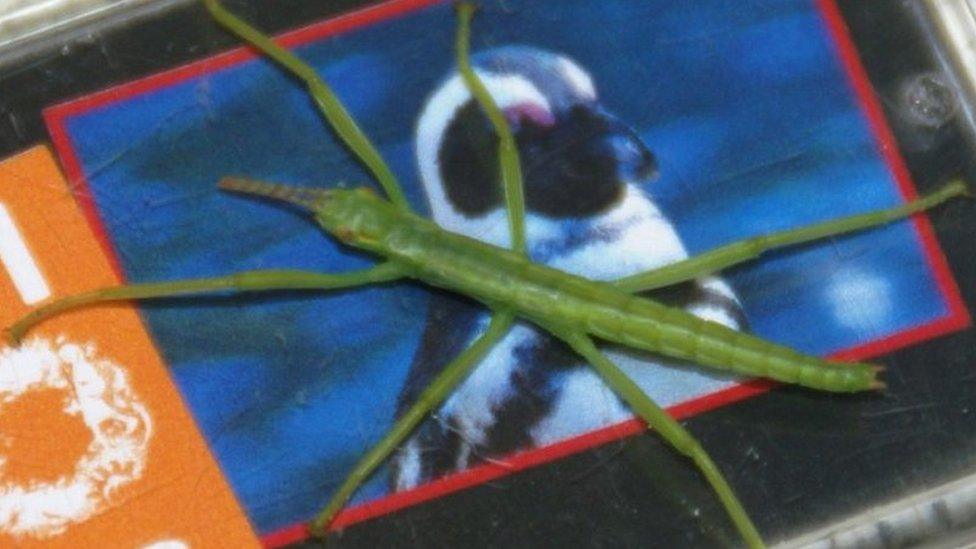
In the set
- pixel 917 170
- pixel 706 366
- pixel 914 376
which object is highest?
pixel 917 170

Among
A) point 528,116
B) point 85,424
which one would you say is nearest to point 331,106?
point 528,116

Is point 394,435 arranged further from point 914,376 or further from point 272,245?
point 914,376

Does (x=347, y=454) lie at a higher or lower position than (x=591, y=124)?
lower

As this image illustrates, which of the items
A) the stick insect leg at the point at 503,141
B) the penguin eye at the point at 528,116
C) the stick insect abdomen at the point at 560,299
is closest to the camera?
the stick insect abdomen at the point at 560,299

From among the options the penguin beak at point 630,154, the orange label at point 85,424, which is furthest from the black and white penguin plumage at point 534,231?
the orange label at point 85,424

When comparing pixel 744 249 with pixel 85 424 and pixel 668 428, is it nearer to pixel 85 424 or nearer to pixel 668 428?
pixel 668 428

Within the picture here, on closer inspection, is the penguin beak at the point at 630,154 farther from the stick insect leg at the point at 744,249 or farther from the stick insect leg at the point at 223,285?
the stick insect leg at the point at 223,285

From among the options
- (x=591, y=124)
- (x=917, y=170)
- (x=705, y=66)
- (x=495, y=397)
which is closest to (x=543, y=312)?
(x=495, y=397)
